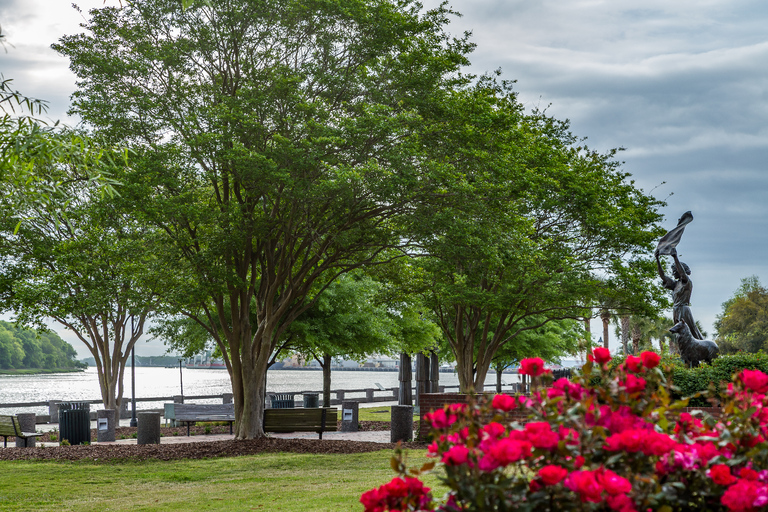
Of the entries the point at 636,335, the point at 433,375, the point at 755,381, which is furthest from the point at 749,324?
the point at 755,381

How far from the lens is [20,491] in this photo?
35.0ft

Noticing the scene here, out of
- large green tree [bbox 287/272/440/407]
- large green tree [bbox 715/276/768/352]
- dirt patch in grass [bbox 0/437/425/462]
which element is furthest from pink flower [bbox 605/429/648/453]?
large green tree [bbox 715/276/768/352]

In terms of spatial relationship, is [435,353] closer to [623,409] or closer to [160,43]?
[160,43]

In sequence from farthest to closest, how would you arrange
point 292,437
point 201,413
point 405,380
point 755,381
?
point 405,380
point 201,413
point 292,437
point 755,381

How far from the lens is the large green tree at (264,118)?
49.1 ft

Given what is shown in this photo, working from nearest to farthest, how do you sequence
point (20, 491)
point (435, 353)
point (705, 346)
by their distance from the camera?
point (20, 491) → point (705, 346) → point (435, 353)

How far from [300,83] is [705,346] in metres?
12.0

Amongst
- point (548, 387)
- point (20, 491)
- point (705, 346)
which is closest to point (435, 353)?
point (705, 346)

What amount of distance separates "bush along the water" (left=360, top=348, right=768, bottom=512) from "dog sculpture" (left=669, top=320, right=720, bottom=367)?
15.4 meters

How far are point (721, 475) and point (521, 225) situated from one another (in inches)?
583

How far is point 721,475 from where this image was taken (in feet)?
9.89

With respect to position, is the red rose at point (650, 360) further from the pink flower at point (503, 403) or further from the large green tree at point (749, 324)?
the large green tree at point (749, 324)

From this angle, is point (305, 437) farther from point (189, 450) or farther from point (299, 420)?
point (189, 450)

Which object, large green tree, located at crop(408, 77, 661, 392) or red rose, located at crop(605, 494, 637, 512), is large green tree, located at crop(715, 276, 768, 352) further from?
red rose, located at crop(605, 494, 637, 512)
